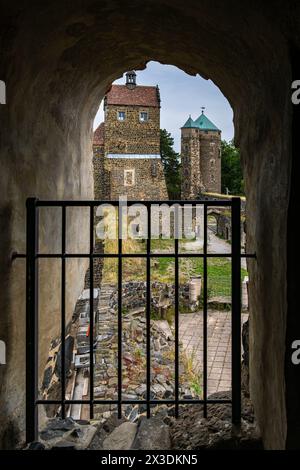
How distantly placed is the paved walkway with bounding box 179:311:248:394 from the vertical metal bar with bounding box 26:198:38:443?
6294 millimetres

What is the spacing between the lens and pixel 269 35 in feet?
6.37

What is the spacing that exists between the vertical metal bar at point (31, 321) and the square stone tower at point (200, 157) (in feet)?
133

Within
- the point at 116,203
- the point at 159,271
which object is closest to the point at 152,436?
the point at 116,203

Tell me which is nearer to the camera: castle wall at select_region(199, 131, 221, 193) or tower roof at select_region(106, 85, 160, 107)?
tower roof at select_region(106, 85, 160, 107)

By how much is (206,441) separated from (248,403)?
638mm

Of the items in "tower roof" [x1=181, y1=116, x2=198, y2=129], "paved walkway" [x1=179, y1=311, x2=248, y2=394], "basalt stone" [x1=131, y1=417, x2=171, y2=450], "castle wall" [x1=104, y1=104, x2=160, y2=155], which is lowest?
"paved walkway" [x1=179, y1=311, x2=248, y2=394]

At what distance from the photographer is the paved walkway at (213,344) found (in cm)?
883

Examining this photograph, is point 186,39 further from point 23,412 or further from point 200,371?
point 200,371

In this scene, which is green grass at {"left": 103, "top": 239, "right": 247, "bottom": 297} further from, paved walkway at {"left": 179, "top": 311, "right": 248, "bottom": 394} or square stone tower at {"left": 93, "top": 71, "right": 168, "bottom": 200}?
square stone tower at {"left": 93, "top": 71, "right": 168, "bottom": 200}

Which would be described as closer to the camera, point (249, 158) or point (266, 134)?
point (266, 134)

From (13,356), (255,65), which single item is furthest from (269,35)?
(13,356)

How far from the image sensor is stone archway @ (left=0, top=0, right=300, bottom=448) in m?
2.04

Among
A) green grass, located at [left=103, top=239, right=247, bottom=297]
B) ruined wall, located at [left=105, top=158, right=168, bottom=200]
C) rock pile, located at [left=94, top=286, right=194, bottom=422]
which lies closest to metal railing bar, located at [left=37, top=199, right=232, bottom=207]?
rock pile, located at [left=94, top=286, right=194, bottom=422]

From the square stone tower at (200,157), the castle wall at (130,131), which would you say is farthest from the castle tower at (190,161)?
the castle wall at (130,131)
